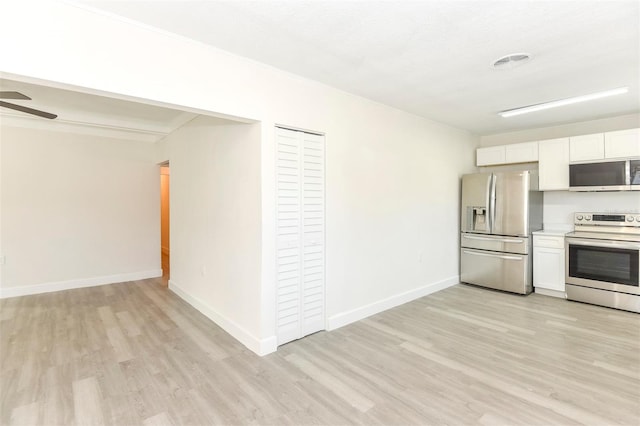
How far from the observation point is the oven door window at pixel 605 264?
3803 millimetres

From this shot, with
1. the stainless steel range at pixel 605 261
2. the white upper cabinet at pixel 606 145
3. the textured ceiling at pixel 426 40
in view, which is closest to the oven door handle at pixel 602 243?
the stainless steel range at pixel 605 261

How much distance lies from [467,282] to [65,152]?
6.90 m

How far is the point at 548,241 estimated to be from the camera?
4473 millimetres

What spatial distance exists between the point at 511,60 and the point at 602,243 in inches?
116

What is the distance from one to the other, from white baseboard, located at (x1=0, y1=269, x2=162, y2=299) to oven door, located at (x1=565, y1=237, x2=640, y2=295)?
22.1ft

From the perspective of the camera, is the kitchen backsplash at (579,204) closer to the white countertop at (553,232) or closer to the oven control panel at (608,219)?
the white countertop at (553,232)

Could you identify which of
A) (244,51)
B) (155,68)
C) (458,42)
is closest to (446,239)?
(458,42)

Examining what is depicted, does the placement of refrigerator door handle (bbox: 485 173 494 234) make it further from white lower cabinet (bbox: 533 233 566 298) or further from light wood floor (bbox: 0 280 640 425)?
light wood floor (bbox: 0 280 640 425)

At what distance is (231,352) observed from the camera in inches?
114

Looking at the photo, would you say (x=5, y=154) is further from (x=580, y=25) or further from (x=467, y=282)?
(x=467, y=282)

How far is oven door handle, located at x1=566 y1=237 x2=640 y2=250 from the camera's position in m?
3.80

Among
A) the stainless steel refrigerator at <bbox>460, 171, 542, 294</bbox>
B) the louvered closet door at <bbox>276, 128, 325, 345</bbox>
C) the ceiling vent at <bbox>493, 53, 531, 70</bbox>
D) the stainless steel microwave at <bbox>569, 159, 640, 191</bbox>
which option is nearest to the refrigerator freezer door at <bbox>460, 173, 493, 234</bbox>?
the stainless steel refrigerator at <bbox>460, 171, 542, 294</bbox>

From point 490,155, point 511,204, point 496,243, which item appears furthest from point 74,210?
point 490,155

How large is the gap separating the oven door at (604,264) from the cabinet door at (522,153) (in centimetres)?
135
